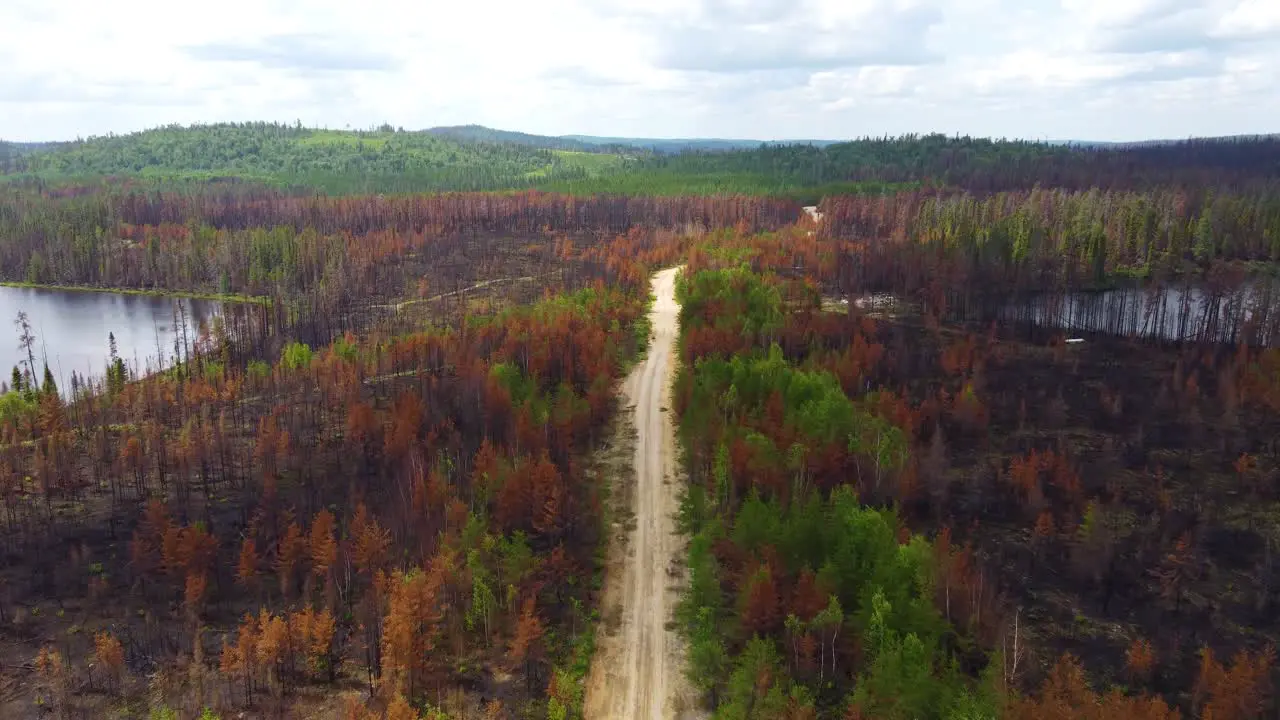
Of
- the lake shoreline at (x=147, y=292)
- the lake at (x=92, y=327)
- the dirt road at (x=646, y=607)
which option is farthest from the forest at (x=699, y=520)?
the lake shoreline at (x=147, y=292)

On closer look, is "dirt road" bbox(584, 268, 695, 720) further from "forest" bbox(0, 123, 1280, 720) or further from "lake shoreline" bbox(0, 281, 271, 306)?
"lake shoreline" bbox(0, 281, 271, 306)

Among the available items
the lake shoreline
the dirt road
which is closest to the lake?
the lake shoreline

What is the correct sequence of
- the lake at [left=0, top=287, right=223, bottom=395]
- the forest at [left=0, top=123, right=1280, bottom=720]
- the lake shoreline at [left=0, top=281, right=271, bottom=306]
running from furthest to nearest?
the lake shoreline at [left=0, top=281, right=271, bottom=306]
the lake at [left=0, top=287, right=223, bottom=395]
the forest at [left=0, top=123, right=1280, bottom=720]

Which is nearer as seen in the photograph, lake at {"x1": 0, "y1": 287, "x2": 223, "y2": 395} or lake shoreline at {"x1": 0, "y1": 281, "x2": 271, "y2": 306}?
lake at {"x1": 0, "y1": 287, "x2": 223, "y2": 395}

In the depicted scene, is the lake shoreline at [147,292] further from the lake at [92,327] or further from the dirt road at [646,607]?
the dirt road at [646,607]

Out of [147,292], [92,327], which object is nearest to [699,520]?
[92,327]

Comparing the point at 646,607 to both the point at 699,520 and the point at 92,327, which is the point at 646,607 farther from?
the point at 92,327
